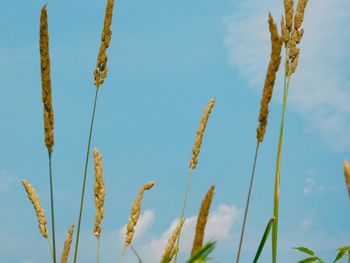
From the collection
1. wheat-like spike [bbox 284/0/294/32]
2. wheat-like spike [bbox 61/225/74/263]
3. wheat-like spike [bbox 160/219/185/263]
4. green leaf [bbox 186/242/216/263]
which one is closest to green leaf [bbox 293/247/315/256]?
wheat-like spike [bbox 160/219/185/263]

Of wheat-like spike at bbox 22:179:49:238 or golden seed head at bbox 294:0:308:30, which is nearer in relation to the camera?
wheat-like spike at bbox 22:179:49:238

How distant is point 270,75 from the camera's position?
2396 mm

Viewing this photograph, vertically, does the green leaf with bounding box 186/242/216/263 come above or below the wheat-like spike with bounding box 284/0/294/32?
below

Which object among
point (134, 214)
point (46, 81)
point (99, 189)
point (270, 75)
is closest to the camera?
point (270, 75)

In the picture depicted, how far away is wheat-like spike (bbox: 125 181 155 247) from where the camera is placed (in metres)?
3.19

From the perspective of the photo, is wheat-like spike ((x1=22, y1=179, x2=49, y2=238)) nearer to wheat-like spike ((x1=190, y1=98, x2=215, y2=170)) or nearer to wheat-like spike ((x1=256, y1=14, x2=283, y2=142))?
wheat-like spike ((x1=190, y1=98, x2=215, y2=170))

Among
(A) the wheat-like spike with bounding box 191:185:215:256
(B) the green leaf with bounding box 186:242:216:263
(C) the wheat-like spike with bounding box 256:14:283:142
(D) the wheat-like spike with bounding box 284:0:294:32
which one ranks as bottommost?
(B) the green leaf with bounding box 186:242:216:263

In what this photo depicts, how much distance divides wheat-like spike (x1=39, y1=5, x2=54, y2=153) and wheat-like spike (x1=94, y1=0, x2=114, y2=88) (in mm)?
828

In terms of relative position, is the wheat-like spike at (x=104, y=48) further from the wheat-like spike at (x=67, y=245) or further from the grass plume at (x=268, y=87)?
the grass plume at (x=268, y=87)

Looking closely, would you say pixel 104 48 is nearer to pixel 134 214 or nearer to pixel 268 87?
pixel 134 214

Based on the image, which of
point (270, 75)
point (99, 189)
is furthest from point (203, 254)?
point (99, 189)

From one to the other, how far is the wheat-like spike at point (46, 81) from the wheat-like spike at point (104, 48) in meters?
0.83

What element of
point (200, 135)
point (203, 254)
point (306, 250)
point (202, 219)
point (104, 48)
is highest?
point (104, 48)

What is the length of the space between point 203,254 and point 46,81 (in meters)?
1.58
